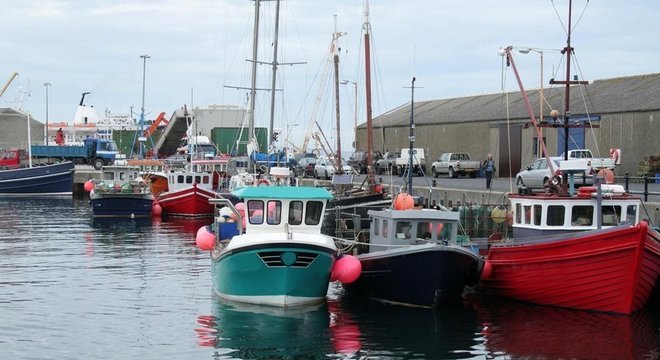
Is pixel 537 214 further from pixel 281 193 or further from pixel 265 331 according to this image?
pixel 265 331

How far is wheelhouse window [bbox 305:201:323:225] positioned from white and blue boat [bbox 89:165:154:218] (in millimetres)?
28633

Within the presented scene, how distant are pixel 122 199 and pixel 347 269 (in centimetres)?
3026

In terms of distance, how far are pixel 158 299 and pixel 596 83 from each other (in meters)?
39.3

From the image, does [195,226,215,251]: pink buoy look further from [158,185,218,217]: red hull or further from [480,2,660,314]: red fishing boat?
[158,185,218,217]: red hull

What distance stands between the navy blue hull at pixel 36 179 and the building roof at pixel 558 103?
2178 cm

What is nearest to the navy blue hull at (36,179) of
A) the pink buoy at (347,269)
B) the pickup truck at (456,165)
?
the pickup truck at (456,165)

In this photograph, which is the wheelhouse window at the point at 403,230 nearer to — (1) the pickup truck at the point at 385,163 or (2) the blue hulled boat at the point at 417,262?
(2) the blue hulled boat at the point at 417,262

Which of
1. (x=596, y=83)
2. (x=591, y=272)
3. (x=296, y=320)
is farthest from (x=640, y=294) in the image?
(x=596, y=83)

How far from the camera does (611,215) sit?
24703mm

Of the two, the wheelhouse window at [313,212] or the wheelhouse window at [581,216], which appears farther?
the wheelhouse window at [313,212]

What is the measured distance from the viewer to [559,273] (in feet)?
77.1

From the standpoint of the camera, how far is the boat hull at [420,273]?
23.5 meters

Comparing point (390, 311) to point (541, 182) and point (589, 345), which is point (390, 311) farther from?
point (541, 182)

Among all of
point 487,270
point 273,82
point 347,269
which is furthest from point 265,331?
point 273,82
